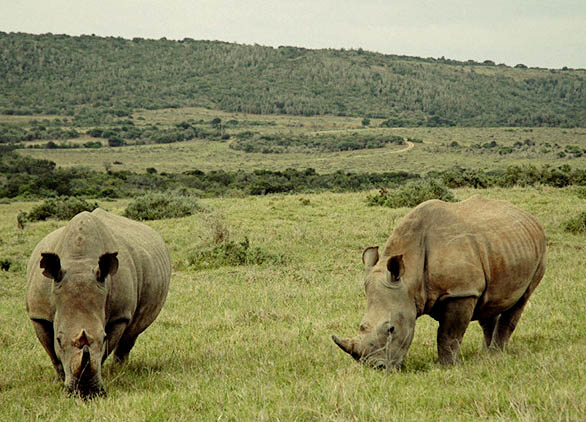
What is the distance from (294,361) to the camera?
7344mm

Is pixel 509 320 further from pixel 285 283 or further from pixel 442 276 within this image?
pixel 285 283

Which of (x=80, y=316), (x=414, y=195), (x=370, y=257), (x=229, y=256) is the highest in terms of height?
(x=370, y=257)

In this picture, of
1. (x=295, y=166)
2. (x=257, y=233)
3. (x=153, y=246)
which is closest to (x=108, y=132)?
(x=295, y=166)

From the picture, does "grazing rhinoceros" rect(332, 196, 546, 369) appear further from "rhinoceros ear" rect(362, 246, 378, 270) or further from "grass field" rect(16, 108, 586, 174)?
"grass field" rect(16, 108, 586, 174)

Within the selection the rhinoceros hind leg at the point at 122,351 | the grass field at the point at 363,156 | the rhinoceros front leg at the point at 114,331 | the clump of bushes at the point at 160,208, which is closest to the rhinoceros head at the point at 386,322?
the rhinoceros front leg at the point at 114,331

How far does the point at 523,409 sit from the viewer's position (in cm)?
463

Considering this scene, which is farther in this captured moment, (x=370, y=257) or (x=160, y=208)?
(x=160, y=208)

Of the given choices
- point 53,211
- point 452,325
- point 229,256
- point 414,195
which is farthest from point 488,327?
point 53,211

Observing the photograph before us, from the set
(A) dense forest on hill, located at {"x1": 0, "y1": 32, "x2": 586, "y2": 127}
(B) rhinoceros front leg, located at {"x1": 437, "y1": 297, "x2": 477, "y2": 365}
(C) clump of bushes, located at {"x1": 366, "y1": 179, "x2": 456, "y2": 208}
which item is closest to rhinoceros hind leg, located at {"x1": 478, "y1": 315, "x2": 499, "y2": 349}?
(B) rhinoceros front leg, located at {"x1": 437, "y1": 297, "x2": 477, "y2": 365}

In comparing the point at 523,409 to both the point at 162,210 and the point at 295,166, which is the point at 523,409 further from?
the point at 295,166

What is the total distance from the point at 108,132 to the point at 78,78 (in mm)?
62834

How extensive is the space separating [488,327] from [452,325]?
1.42m

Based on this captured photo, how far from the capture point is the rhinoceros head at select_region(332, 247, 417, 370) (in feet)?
20.7

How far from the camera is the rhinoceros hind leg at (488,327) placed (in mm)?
7965
